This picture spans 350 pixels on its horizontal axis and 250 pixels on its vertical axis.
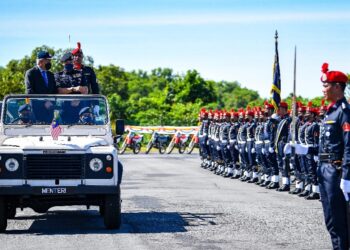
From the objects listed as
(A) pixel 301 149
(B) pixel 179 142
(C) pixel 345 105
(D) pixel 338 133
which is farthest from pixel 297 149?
(B) pixel 179 142

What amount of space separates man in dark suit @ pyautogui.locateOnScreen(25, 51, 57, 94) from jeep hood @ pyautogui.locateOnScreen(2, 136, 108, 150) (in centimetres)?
131

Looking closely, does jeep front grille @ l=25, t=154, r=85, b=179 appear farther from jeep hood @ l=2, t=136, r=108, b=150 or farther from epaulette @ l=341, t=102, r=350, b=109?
epaulette @ l=341, t=102, r=350, b=109

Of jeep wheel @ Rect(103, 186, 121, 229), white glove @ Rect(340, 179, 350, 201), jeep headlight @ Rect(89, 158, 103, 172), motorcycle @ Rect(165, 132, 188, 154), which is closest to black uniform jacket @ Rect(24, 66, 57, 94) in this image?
jeep headlight @ Rect(89, 158, 103, 172)

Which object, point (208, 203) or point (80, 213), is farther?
point (208, 203)

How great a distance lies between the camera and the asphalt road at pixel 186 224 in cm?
1220

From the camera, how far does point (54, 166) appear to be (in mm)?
13531

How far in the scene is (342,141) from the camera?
965 centimetres

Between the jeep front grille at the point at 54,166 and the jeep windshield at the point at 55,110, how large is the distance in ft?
4.51

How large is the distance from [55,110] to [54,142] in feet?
4.36

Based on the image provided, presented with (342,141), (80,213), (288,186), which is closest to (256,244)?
(342,141)

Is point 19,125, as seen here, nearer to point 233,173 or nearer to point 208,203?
point 208,203

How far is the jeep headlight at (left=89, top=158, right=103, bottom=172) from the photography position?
1353 cm

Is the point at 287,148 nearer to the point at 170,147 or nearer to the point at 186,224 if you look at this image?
the point at 186,224

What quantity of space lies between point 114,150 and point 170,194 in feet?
23.7
